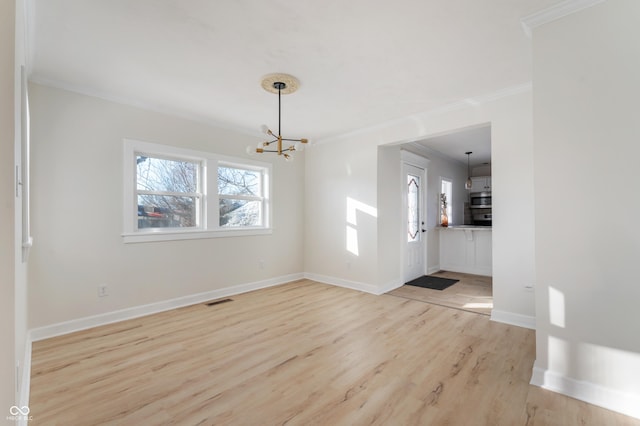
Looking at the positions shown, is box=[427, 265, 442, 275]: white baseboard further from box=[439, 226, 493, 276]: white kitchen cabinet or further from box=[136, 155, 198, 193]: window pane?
box=[136, 155, 198, 193]: window pane

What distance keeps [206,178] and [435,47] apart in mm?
3333

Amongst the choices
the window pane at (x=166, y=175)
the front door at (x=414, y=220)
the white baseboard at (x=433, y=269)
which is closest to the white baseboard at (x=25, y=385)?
the window pane at (x=166, y=175)

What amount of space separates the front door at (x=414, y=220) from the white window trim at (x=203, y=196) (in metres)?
2.51

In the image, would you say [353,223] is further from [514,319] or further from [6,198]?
[6,198]

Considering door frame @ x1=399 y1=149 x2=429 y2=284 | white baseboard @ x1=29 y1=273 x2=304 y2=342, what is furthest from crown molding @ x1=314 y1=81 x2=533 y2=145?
white baseboard @ x1=29 y1=273 x2=304 y2=342

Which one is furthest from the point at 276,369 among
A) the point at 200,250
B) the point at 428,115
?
the point at 428,115

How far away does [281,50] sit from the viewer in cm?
250

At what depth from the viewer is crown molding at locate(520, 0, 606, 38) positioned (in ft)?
6.41

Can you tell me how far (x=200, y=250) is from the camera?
13.7ft

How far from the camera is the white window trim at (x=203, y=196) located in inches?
138

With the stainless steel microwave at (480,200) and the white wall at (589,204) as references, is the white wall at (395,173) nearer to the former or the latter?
the white wall at (589,204)

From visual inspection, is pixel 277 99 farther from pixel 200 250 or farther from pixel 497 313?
pixel 497 313

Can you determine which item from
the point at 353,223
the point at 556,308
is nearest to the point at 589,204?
the point at 556,308

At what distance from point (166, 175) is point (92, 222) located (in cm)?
104
